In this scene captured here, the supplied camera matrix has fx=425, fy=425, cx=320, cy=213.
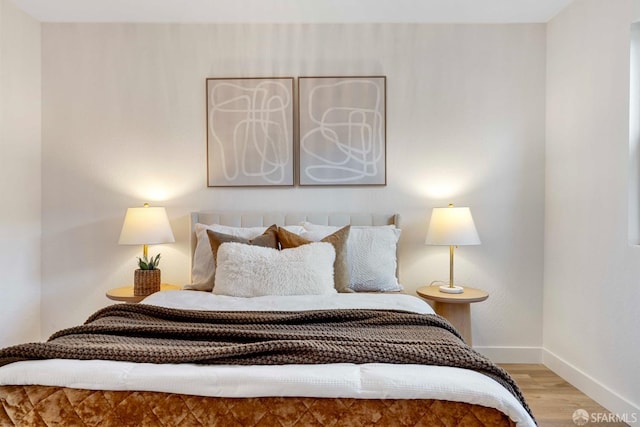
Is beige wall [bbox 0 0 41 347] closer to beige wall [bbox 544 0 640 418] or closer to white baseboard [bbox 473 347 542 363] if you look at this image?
white baseboard [bbox 473 347 542 363]

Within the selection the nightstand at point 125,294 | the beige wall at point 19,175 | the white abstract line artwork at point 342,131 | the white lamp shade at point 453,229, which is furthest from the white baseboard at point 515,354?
the beige wall at point 19,175

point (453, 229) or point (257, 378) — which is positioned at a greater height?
point (453, 229)

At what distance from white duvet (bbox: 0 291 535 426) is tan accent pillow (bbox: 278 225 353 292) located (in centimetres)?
119

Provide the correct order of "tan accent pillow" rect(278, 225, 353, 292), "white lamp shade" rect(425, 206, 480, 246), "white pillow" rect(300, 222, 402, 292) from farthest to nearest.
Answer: "white lamp shade" rect(425, 206, 480, 246) < "white pillow" rect(300, 222, 402, 292) < "tan accent pillow" rect(278, 225, 353, 292)

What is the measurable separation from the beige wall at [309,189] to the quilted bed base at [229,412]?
6.79ft

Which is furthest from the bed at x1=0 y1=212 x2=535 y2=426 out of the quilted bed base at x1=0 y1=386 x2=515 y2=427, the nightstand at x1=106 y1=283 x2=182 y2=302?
the nightstand at x1=106 y1=283 x2=182 y2=302

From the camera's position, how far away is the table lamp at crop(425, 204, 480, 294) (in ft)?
9.56

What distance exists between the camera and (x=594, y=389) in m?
2.65

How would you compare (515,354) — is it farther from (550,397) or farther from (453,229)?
(453,229)

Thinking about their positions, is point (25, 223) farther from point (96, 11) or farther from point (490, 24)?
point (490, 24)

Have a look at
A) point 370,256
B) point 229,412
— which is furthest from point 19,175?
point 229,412

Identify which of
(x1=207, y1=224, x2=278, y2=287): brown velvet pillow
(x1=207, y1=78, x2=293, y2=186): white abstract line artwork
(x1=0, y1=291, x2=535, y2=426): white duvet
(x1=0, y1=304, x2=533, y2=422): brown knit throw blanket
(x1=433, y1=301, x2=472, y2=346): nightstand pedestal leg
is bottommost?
(x1=433, y1=301, x2=472, y2=346): nightstand pedestal leg

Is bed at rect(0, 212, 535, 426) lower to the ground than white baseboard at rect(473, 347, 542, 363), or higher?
higher

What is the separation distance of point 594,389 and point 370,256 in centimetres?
160
